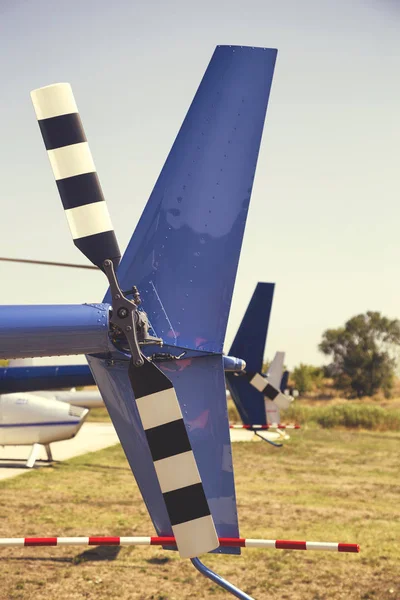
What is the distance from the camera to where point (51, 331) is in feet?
15.9

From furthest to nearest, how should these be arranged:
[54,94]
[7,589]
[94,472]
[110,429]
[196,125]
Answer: [110,429] → [94,472] → [7,589] → [196,125] → [54,94]

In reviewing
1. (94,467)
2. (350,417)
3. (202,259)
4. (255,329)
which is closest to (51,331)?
(202,259)

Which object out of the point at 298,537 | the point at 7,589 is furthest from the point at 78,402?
the point at 7,589

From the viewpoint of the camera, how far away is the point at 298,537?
37.9 feet

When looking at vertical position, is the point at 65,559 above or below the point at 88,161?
below

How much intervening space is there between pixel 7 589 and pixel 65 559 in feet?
4.70

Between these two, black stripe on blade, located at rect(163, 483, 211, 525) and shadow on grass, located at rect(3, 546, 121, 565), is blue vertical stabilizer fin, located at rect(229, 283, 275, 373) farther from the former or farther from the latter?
black stripe on blade, located at rect(163, 483, 211, 525)

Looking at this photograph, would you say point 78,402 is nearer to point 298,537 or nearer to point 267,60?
point 298,537

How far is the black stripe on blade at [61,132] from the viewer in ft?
15.6

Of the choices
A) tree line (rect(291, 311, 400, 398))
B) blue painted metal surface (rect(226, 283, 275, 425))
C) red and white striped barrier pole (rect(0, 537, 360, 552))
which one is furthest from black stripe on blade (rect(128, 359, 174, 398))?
tree line (rect(291, 311, 400, 398))

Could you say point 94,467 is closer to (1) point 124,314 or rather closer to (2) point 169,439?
(2) point 169,439

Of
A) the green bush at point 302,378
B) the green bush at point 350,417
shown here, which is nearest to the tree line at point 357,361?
the green bush at point 302,378

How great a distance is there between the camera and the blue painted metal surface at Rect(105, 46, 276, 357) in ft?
18.3

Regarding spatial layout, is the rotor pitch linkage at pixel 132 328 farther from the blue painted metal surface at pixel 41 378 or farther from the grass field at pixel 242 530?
the blue painted metal surface at pixel 41 378
